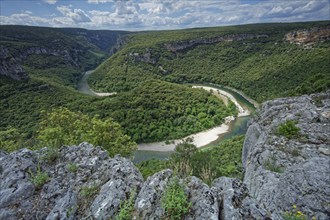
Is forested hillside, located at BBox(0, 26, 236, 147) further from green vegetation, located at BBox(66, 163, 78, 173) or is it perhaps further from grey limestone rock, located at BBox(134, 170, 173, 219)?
grey limestone rock, located at BBox(134, 170, 173, 219)

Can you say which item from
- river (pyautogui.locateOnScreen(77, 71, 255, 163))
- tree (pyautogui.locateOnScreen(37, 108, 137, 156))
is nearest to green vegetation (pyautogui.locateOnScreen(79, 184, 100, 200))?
tree (pyautogui.locateOnScreen(37, 108, 137, 156))

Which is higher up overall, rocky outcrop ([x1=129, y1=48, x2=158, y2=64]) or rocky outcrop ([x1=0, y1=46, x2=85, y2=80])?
rocky outcrop ([x1=0, y1=46, x2=85, y2=80])

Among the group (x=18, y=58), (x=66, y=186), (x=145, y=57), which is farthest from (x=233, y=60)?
(x=66, y=186)

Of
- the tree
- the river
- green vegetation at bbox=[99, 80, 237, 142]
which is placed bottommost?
the river

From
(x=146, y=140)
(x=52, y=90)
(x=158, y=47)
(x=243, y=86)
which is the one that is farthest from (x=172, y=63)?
(x=146, y=140)

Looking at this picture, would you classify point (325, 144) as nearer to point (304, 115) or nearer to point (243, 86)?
point (304, 115)

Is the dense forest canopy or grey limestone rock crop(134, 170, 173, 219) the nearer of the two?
grey limestone rock crop(134, 170, 173, 219)
